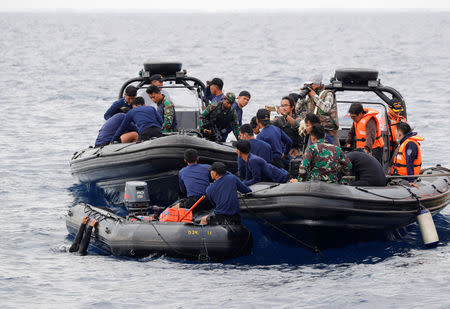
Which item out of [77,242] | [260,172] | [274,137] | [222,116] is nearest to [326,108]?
[274,137]

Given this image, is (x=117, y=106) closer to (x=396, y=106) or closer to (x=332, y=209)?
(x=396, y=106)

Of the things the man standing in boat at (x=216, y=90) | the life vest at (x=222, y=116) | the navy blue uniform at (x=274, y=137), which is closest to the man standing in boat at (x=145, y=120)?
the life vest at (x=222, y=116)

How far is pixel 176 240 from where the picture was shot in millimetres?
10594

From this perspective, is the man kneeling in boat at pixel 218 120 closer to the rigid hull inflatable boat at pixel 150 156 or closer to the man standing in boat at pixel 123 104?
the rigid hull inflatable boat at pixel 150 156

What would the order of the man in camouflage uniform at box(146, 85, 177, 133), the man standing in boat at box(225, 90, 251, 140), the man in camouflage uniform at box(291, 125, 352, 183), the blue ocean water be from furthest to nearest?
the man in camouflage uniform at box(146, 85, 177, 133) → the man standing in boat at box(225, 90, 251, 140) → the man in camouflage uniform at box(291, 125, 352, 183) → the blue ocean water

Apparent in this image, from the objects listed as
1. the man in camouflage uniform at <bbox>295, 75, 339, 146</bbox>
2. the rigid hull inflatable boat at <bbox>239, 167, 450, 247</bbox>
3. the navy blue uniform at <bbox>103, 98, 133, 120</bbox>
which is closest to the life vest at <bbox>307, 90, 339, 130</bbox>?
the man in camouflage uniform at <bbox>295, 75, 339, 146</bbox>

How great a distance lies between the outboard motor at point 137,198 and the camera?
465 inches

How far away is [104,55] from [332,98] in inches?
2062

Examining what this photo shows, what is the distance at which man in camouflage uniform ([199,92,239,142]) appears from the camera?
13.3 meters

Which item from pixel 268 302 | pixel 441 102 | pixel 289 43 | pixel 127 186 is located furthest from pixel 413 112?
pixel 289 43

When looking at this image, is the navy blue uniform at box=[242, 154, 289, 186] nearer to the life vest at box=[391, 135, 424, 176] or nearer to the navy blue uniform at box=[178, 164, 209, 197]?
the navy blue uniform at box=[178, 164, 209, 197]

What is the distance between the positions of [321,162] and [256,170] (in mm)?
1115

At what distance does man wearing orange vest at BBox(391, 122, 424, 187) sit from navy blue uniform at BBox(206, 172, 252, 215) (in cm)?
249

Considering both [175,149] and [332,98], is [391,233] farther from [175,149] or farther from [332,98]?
[175,149]
